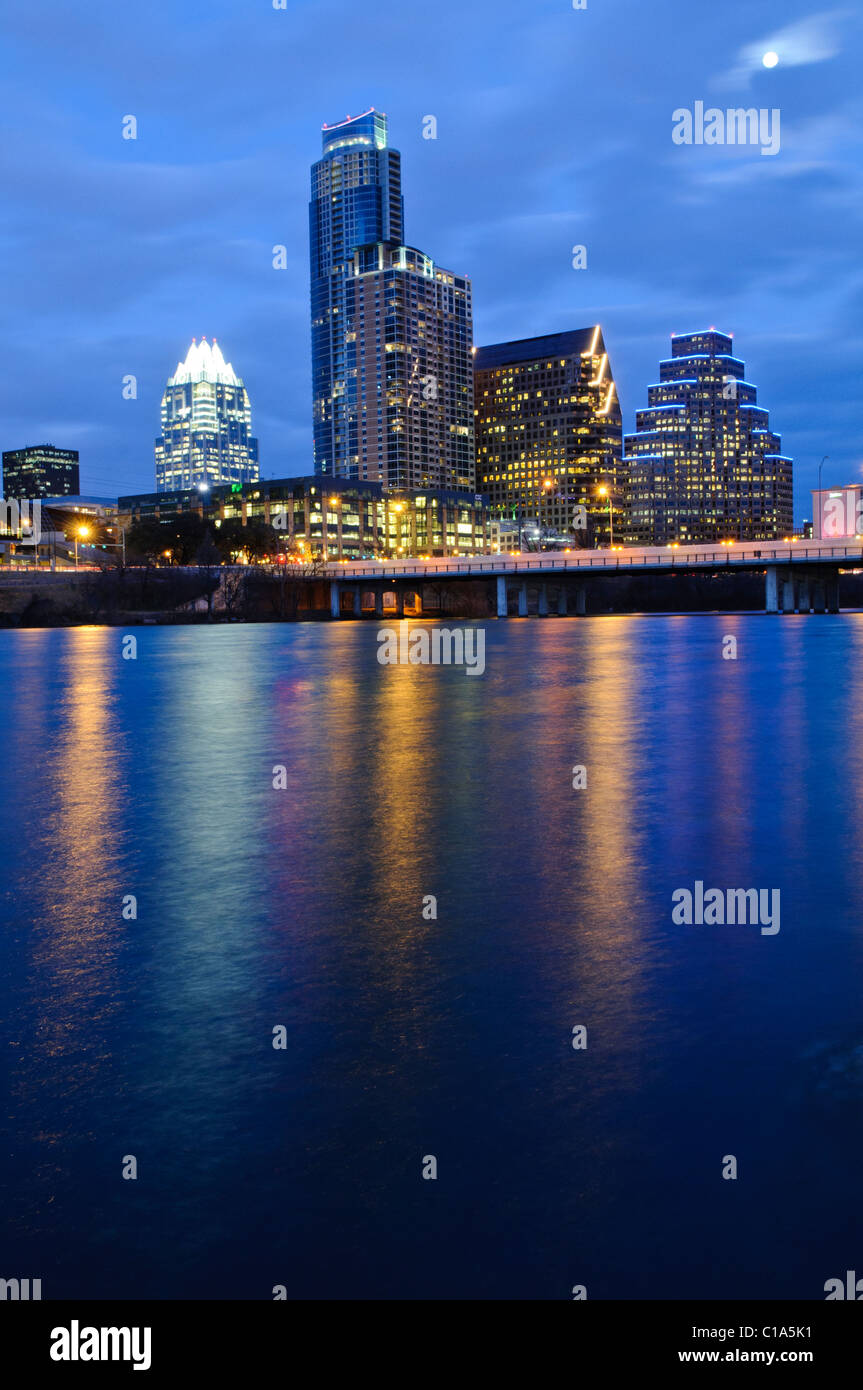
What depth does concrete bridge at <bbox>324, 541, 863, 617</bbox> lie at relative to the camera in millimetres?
123938

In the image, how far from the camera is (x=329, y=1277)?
14.9 feet

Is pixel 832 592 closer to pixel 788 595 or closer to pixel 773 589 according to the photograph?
pixel 788 595

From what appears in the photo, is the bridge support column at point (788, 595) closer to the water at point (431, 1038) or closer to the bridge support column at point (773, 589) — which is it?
the bridge support column at point (773, 589)

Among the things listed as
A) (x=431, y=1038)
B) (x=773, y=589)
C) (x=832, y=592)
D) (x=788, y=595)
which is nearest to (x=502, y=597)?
(x=773, y=589)

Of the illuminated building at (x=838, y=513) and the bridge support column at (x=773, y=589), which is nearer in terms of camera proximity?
the illuminated building at (x=838, y=513)

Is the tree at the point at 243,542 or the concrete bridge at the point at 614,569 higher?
the tree at the point at 243,542

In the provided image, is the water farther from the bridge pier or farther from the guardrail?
the bridge pier

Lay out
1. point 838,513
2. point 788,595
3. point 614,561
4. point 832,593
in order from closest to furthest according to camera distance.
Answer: point 838,513 < point 614,561 < point 788,595 < point 832,593

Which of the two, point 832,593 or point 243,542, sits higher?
point 243,542

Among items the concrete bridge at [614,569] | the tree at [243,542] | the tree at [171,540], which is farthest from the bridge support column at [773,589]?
the tree at [243,542]

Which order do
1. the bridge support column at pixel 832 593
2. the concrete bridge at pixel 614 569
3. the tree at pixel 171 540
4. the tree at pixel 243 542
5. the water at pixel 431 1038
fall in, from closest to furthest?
1. the water at pixel 431 1038
2. the concrete bridge at pixel 614 569
3. the bridge support column at pixel 832 593
4. the tree at pixel 171 540
5. the tree at pixel 243 542

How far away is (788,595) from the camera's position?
136 m

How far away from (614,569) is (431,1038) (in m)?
130

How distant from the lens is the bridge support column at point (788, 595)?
136m
